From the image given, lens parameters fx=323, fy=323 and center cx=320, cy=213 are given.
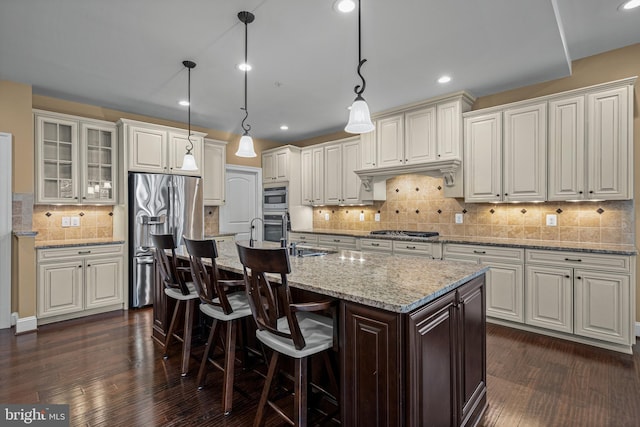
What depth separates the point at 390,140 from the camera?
4.38 m

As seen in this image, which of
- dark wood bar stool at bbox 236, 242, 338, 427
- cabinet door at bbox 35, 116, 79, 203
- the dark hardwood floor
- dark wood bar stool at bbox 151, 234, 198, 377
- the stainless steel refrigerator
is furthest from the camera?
the stainless steel refrigerator

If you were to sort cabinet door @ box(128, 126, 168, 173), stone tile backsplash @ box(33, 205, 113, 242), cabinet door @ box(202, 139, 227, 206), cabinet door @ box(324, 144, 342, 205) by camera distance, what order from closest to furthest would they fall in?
stone tile backsplash @ box(33, 205, 113, 242) → cabinet door @ box(128, 126, 168, 173) → cabinet door @ box(202, 139, 227, 206) → cabinet door @ box(324, 144, 342, 205)

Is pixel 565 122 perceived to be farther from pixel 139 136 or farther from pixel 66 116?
pixel 66 116

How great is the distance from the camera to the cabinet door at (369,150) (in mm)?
4555

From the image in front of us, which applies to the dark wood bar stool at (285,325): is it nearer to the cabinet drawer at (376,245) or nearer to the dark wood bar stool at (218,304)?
the dark wood bar stool at (218,304)

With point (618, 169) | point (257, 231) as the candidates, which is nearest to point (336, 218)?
point (257, 231)

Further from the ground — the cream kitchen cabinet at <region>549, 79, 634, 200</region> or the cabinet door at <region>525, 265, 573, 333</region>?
the cream kitchen cabinet at <region>549, 79, 634, 200</region>

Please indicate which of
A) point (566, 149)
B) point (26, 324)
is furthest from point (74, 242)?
point (566, 149)

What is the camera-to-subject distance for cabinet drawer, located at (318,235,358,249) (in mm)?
4645

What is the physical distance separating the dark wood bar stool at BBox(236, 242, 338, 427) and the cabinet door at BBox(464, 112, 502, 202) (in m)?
2.78

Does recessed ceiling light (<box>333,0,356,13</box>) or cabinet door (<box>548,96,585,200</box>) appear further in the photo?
cabinet door (<box>548,96,585,200</box>)

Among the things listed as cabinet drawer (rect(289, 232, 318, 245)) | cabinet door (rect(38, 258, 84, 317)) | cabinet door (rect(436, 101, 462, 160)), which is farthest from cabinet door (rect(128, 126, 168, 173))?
cabinet door (rect(436, 101, 462, 160))

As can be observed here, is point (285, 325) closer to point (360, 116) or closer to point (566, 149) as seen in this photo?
point (360, 116)

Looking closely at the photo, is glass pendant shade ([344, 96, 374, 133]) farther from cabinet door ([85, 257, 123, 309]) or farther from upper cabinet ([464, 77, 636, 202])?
cabinet door ([85, 257, 123, 309])
